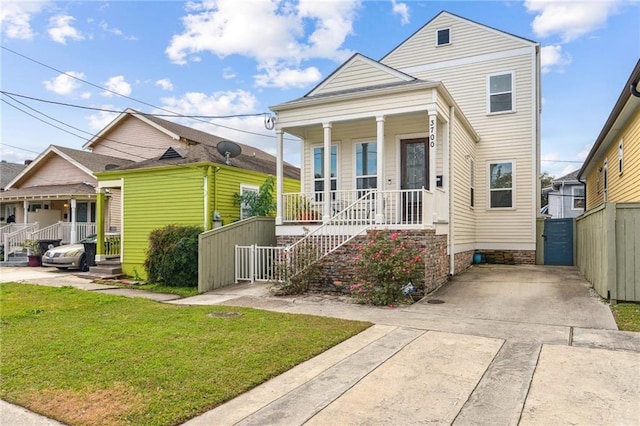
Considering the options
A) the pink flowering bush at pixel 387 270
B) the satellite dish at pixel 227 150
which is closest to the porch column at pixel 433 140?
the pink flowering bush at pixel 387 270

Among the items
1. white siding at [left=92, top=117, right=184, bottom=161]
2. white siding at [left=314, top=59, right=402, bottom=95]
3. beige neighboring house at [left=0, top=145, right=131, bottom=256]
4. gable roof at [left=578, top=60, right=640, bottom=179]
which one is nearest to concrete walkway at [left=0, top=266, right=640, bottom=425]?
gable roof at [left=578, top=60, right=640, bottom=179]

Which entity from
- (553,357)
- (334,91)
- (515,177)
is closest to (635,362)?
(553,357)

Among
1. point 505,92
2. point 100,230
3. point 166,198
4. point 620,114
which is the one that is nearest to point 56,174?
point 100,230

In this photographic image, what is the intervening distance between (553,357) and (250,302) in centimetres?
546

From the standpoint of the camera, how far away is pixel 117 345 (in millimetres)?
5195

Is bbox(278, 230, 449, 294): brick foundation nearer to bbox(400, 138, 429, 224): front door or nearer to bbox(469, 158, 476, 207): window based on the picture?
bbox(400, 138, 429, 224): front door

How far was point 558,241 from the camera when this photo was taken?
1405 centimetres

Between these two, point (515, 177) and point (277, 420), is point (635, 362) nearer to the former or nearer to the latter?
point (277, 420)

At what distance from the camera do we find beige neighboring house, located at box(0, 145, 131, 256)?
749 inches

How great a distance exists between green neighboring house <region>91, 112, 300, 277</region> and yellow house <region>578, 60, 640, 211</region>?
997 cm

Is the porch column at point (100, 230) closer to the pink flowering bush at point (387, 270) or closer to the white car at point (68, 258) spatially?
the white car at point (68, 258)

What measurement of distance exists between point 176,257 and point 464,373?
336 inches

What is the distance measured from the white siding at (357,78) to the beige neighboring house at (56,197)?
11.3 meters

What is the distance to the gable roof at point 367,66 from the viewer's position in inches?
435
